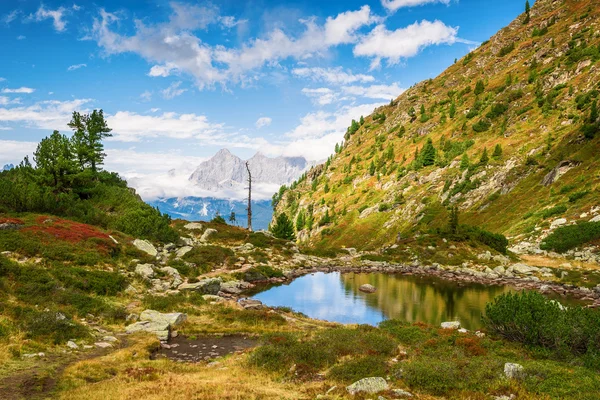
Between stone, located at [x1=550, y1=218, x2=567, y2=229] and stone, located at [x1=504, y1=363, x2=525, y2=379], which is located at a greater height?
stone, located at [x1=550, y1=218, x2=567, y2=229]

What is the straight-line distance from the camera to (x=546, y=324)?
1883cm

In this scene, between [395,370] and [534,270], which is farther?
[534,270]

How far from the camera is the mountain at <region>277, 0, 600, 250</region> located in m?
71.4

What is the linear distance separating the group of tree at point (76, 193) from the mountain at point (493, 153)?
180 ft

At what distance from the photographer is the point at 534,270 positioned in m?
49.2

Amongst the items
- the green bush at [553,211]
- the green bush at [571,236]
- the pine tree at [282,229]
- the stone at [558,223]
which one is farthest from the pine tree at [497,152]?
the pine tree at [282,229]

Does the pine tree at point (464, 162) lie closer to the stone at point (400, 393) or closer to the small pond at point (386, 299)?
the small pond at point (386, 299)

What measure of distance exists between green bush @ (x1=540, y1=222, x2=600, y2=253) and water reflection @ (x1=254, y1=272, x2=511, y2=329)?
1355 centimetres

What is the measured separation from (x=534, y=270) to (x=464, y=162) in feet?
190

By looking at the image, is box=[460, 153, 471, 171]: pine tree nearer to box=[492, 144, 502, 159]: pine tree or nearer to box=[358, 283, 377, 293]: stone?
box=[492, 144, 502, 159]: pine tree

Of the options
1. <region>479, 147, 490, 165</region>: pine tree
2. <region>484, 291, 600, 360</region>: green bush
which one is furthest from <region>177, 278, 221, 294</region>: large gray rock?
<region>479, 147, 490, 165</region>: pine tree

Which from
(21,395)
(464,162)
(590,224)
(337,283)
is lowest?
(337,283)

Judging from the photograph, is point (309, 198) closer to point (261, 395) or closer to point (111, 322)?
point (111, 322)

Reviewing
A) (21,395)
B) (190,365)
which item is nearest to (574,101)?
(190,365)
